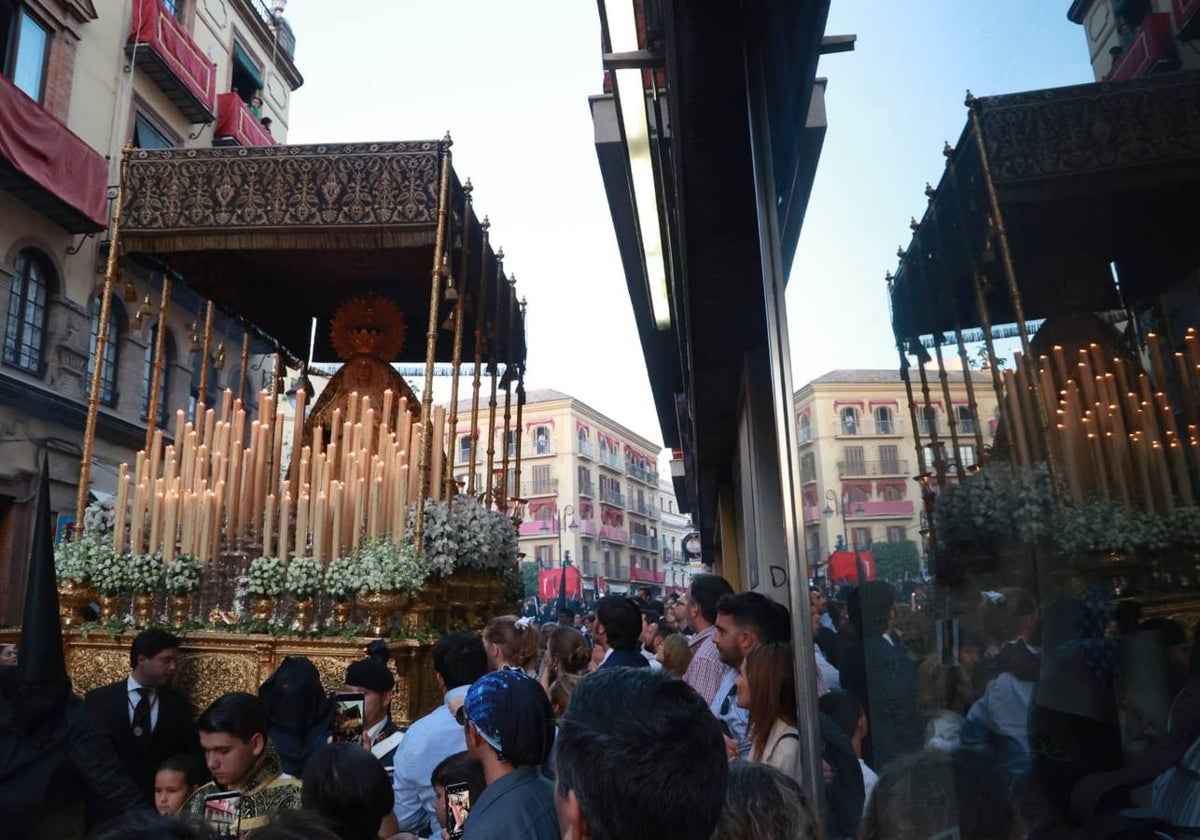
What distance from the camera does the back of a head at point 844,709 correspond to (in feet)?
8.40

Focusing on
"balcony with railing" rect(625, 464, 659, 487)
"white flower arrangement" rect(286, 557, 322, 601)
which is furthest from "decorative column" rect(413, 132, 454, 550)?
"balcony with railing" rect(625, 464, 659, 487)

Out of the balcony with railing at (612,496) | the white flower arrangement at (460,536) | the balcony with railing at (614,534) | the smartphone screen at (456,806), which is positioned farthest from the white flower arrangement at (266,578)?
the balcony with railing at (612,496)

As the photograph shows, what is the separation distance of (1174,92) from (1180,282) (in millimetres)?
213

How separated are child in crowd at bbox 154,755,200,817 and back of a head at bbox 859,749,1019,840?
2.67 meters

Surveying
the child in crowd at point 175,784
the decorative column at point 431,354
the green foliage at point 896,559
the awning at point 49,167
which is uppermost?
the awning at point 49,167

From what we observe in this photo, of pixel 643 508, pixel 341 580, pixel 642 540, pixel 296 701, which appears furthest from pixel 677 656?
pixel 643 508

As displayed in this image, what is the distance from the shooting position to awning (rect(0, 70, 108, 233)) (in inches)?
505

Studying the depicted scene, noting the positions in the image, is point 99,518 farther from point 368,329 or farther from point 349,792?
point 349,792

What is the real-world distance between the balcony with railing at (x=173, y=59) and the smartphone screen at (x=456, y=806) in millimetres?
18899

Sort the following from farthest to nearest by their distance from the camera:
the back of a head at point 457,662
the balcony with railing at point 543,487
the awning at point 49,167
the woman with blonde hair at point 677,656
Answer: the balcony with railing at point 543,487
the awning at point 49,167
the woman with blonde hair at point 677,656
the back of a head at point 457,662

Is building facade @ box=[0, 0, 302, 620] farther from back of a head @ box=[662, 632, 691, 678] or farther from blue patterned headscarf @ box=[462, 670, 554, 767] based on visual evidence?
blue patterned headscarf @ box=[462, 670, 554, 767]

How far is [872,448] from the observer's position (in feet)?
5.88

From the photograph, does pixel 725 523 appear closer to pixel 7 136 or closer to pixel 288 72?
pixel 7 136

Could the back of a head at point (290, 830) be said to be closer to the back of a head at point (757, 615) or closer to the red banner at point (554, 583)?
the back of a head at point (757, 615)
